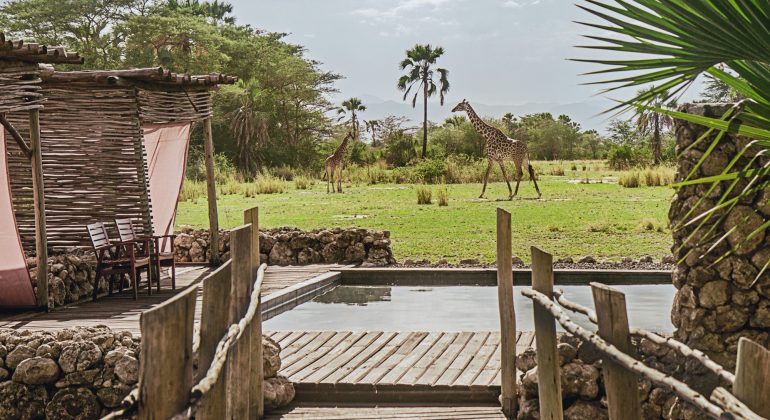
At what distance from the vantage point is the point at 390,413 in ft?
17.0

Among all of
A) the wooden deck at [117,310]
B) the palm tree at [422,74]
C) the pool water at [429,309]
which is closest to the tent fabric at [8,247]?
the wooden deck at [117,310]

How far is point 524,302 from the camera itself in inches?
348

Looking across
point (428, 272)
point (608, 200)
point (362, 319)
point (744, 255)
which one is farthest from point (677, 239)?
point (608, 200)

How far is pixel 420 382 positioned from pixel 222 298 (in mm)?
2731

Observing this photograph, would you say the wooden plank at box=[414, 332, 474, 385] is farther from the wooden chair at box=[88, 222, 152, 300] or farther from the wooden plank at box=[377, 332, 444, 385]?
the wooden chair at box=[88, 222, 152, 300]

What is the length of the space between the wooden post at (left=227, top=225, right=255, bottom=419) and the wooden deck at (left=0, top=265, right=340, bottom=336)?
4.38 feet

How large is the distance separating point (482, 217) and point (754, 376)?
510 inches

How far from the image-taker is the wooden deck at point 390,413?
510 centimetres

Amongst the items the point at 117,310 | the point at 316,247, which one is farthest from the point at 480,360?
the point at 316,247

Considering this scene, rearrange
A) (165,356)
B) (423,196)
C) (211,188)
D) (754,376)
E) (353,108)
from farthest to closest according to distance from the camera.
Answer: (353,108)
(423,196)
(211,188)
(165,356)
(754,376)

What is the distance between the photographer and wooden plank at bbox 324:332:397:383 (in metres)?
5.69

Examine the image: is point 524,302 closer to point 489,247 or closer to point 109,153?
point 489,247

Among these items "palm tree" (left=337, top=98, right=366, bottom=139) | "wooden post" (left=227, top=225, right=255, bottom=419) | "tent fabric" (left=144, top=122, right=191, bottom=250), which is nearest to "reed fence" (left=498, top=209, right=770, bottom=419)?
"wooden post" (left=227, top=225, right=255, bottom=419)

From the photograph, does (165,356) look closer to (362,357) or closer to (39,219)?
(362,357)
